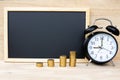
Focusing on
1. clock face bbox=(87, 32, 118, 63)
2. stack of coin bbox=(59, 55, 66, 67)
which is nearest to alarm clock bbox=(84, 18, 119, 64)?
clock face bbox=(87, 32, 118, 63)

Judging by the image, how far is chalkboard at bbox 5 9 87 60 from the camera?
1.27m

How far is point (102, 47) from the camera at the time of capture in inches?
47.1

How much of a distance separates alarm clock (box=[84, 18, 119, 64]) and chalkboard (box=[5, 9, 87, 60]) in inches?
3.7

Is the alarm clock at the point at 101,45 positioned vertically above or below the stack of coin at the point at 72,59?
above

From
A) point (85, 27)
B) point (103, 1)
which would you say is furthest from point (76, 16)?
point (103, 1)

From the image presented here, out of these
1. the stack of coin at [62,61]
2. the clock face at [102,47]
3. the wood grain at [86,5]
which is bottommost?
the stack of coin at [62,61]

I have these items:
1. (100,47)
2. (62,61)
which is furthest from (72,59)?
(100,47)

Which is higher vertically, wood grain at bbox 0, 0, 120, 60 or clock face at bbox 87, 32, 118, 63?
wood grain at bbox 0, 0, 120, 60

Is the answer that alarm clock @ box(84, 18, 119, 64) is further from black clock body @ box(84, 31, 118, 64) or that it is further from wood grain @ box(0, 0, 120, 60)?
wood grain @ box(0, 0, 120, 60)

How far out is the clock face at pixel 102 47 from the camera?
118 cm

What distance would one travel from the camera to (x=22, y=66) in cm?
119

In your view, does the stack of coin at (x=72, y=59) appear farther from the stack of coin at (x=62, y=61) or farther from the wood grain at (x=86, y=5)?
the wood grain at (x=86, y=5)

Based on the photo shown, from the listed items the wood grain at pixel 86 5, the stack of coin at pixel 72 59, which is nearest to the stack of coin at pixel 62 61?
the stack of coin at pixel 72 59

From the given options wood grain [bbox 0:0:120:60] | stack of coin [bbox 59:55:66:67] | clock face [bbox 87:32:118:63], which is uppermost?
wood grain [bbox 0:0:120:60]
